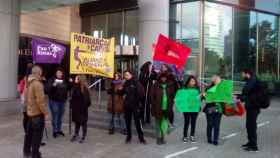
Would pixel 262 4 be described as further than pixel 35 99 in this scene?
Yes

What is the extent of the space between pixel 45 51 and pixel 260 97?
17.6 ft

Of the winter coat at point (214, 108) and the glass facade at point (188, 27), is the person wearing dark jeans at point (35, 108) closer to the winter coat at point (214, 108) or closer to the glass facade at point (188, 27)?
the winter coat at point (214, 108)

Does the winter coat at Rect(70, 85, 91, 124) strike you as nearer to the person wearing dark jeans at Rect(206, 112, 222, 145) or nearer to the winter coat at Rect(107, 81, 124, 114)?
the winter coat at Rect(107, 81, 124, 114)

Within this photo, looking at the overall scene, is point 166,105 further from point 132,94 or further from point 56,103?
point 56,103

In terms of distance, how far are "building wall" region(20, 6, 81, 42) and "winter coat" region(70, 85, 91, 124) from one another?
12.8 m

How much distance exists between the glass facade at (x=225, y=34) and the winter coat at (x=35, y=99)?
12692 mm

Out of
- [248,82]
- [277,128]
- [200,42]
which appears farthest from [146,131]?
[200,42]

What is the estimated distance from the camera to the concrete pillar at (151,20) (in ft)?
45.9

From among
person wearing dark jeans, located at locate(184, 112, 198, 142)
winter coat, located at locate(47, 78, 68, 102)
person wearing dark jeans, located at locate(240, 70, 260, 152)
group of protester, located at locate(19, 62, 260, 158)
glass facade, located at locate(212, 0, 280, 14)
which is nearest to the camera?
person wearing dark jeans, located at locate(240, 70, 260, 152)

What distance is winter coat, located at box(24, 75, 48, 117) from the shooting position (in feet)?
24.4

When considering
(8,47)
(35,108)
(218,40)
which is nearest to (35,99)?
(35,108)

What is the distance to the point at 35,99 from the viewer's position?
7504 millimetres

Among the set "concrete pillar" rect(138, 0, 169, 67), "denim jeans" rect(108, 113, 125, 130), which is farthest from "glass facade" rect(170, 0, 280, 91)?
"denim jeans" rect(108, 113, 125, 130)

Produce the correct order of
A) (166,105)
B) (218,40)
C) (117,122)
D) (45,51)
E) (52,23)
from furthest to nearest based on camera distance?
1. (52,23)
2. (218,40)
3. (117,122)
4. (45,51)
5. (166,105)
